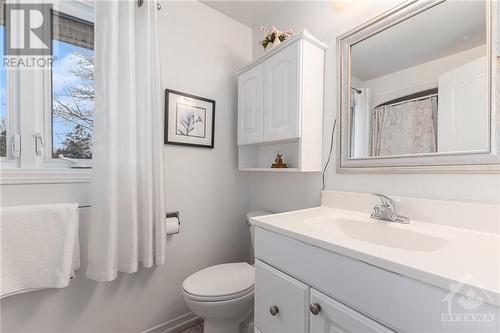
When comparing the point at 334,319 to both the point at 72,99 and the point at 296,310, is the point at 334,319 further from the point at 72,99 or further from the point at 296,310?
the point at 72,99

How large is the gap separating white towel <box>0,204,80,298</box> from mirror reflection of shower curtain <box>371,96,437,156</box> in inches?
61.4

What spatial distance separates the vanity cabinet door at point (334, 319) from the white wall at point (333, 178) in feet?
2.05

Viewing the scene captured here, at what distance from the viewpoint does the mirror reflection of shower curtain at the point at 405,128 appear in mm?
956

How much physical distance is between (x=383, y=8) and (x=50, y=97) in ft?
5.80

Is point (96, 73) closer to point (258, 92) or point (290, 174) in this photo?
point (258, 92)

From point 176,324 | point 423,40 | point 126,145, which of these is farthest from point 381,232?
point 176,324

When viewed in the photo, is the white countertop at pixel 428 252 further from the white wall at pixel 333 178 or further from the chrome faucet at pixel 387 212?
the white wall at pixel 333 178

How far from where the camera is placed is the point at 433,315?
0.50 metres

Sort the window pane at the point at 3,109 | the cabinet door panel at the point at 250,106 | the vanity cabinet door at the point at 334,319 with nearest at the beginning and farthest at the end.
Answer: the vanity cabinet door at the point at 334,319, the window pane at the point at 3,109, the cabinet door panel at the point at 250,106

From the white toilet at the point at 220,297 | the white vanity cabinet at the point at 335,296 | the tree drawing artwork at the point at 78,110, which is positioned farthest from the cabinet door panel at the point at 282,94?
the tree drawing artwork at the point at 78,110

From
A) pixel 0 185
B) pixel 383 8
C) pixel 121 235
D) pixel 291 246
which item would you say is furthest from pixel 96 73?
pixel 383 8

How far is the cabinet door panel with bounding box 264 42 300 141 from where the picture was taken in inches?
50.1

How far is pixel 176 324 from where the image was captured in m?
1.54

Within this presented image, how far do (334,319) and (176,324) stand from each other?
129 cm
